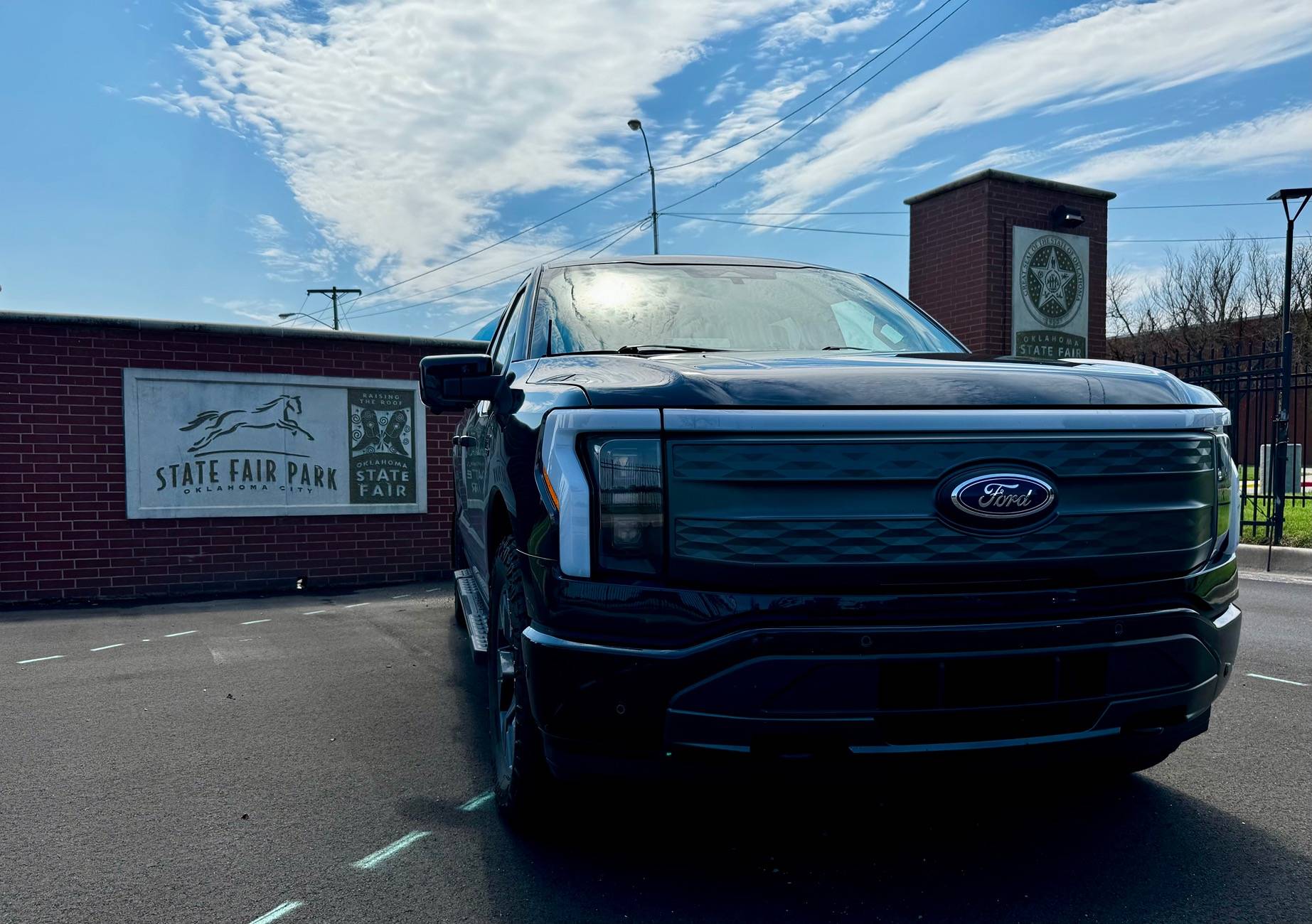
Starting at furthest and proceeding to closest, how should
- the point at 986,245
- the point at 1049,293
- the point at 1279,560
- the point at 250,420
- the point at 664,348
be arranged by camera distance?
the point at 1049,293 < the point at 986,245 < the point at 1279,560 < the point at 250,420 < the point at 664,348

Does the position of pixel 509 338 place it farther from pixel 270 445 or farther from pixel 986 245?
pixel 986 245

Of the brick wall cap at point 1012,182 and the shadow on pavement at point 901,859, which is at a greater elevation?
the brick wall cap at point 1012,182

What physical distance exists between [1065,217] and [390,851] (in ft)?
36.6

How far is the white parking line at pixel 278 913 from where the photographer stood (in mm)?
2264

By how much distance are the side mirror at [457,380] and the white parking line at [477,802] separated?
125 cm

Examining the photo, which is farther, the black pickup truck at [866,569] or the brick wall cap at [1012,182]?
the brick wall cap at [1012,182]

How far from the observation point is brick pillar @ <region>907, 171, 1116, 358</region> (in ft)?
36.6

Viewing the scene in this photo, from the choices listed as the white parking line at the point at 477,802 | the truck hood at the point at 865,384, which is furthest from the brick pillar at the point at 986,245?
the white parking line at the point at 477,802

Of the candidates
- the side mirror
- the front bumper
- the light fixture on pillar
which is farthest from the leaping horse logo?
the light fixture on pillar

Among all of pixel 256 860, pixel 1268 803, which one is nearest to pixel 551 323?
pixel 256 860

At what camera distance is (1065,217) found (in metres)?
11.5

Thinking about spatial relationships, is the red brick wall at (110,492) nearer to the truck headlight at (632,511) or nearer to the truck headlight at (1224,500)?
the truck headlight at (632,511)

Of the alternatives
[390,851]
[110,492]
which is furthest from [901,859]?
[110,492]

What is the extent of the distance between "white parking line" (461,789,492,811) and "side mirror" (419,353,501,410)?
4.10 ft
